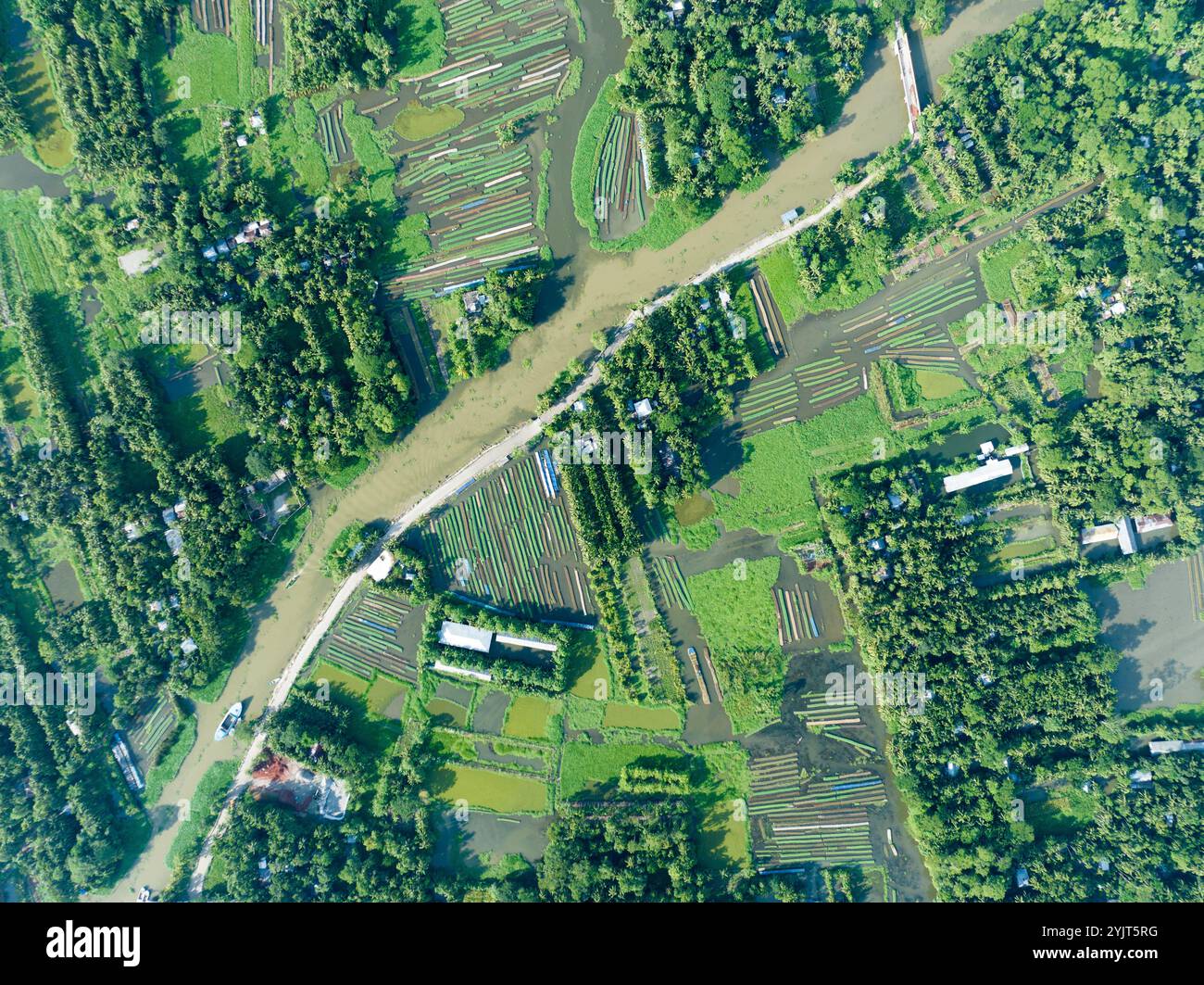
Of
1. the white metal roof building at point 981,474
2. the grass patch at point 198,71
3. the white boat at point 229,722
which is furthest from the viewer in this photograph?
the grass patch at point 198,71

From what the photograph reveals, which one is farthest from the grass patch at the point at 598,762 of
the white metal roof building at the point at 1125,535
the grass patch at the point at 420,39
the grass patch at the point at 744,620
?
the grass patch at the point at 420,39

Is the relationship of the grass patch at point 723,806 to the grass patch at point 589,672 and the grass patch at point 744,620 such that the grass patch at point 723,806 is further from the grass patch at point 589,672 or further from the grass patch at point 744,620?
the grass patch at point 589,672

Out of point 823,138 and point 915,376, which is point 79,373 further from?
point 915,376

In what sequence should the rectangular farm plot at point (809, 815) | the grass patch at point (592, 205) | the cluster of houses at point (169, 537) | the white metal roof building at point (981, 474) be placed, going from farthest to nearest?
the grass patch at point (592, 205)
the rectangular farm plot at point (809, 815)
the white metal roof building at point (981, 474)
the cluster of houses at point (169, 537)

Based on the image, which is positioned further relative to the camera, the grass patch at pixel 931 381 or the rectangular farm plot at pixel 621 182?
the rectangular farm plot at pixel 621 182

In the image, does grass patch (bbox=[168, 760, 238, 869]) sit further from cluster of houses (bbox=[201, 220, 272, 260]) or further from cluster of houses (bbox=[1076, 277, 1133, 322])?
cluster of houses (bbox=[1076, 277, 1133, 322])

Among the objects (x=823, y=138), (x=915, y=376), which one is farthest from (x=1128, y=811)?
(x=823, y=138)

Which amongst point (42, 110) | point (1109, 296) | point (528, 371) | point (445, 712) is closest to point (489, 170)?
point (528, 371)
